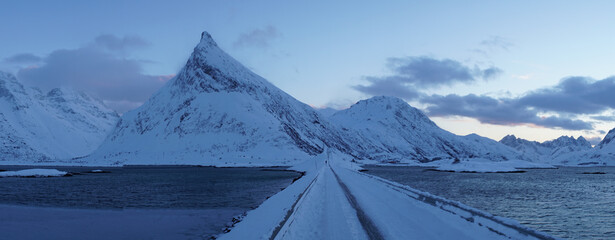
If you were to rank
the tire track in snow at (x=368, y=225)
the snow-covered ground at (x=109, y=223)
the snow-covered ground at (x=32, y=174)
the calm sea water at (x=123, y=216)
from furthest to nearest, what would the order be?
1. the snow-covered ground at (x=32, y=174)
2. the calm sea water at (x=123, y=216)
3. the snow-covered ground at (x=109, y=223)
4. the tire track in snow at (x=368, y=225)

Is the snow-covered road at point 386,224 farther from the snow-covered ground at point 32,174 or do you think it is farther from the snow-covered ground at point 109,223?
the snow-covered ground at point 32,174

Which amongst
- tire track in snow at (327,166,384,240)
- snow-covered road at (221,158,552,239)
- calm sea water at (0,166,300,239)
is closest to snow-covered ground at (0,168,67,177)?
calm sea water at (0,166,300,239)

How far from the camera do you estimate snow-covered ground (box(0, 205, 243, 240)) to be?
778 inches

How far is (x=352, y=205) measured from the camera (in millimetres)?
24344

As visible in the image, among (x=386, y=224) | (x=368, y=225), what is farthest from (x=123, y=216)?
(x=386, y=224)

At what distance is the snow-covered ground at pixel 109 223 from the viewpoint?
1975 cm

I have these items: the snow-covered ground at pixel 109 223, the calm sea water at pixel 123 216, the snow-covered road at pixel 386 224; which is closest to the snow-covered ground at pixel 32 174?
the calm sea water at pixel 123 216

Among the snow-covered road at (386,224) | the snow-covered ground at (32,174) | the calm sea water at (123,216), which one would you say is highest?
the snow-covered road at (386,224)

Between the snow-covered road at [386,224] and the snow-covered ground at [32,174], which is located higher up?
the snow-covered road at [386,224]

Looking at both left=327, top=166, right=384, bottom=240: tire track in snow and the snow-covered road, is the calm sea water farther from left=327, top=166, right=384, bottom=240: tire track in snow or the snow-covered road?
left=327, top=166, right=384, bottom=240: tire track in snow

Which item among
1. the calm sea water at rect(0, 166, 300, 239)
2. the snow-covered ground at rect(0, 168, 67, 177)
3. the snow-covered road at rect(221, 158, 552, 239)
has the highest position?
the snow-covered road at rect(221, 158, 552, 239)

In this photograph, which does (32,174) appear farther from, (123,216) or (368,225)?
(368,225)

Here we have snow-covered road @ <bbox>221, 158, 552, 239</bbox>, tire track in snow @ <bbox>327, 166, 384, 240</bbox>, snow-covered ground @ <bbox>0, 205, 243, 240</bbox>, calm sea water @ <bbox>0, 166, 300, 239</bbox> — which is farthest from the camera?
calm sea water @ <bbox>0, 166, 300, 239</bbox>

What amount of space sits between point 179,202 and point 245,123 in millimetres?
159467
